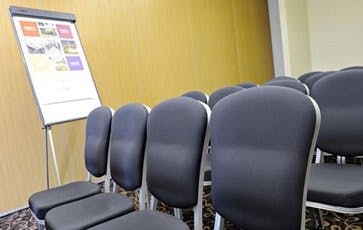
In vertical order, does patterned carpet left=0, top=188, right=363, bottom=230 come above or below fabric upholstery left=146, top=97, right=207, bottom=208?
below

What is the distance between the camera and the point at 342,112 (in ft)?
6.23

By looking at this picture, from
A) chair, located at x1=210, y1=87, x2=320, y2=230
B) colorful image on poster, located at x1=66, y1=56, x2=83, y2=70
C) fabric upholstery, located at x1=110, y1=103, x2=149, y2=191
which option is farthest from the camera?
colorful image on poster, located at x1=66, y1=56, x2=83, y2=70

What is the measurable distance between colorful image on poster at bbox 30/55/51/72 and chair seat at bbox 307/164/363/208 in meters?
2.30

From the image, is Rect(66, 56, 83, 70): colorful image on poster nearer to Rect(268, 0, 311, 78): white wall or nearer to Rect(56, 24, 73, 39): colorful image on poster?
Rect(56, 24, 73, 39): colorful image on poster

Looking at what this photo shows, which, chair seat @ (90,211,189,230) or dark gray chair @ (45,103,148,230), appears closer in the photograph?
chair seat @ (90,211,189,230)

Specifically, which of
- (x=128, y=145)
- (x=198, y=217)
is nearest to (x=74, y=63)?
(x=128, y=145)

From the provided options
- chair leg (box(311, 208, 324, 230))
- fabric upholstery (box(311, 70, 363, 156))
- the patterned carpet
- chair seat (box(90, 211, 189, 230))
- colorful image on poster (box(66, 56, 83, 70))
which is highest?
colorful image on poster (box(66, 56, 83, 70))

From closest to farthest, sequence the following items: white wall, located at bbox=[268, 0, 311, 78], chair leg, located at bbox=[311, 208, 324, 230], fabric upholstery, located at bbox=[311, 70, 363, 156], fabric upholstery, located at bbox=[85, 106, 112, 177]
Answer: fabric upholstery, located at bbox=[311, 70, 363, 156] < chair leg, located at bbox=[311, 208, 324, 230] < fabric upholstery, located at bbox=[85, 106, 112, 177] < white wall, located at bbox=[268, 0, 311, 78]

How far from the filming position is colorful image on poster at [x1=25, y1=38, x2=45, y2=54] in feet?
9.14

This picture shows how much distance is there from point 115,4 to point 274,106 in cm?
335

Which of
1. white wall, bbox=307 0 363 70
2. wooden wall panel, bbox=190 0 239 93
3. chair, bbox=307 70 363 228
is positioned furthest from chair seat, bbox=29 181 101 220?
white wall, bbox=307 0 363 70

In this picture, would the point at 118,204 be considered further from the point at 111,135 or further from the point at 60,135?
the point at 60,135

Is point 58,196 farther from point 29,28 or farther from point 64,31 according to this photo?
point 64,31

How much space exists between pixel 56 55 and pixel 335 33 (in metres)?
4.92
